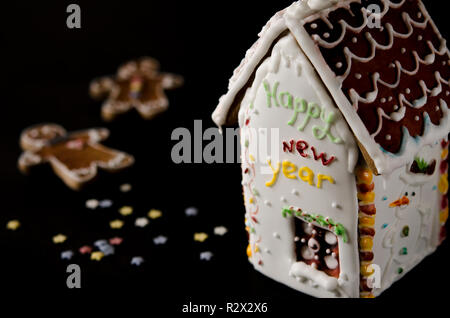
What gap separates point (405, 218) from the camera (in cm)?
334

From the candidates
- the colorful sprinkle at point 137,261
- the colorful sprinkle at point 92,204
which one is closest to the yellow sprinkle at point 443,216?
the colorful sprinkle at point 137,261

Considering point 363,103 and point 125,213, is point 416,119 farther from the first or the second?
point 125,213

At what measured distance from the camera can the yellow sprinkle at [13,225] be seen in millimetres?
4141

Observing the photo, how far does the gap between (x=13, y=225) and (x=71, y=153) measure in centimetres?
69

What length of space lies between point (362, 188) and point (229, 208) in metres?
1.25

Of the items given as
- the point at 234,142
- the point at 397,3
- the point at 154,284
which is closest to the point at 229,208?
the point at 234,142

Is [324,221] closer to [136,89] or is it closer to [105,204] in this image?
[105,204]

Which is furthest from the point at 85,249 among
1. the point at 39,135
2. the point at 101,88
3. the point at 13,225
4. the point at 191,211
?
the point at 101,88

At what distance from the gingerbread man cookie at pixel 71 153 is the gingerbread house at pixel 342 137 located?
52.5 inches

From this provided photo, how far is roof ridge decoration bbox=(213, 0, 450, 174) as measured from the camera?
2.89 metres

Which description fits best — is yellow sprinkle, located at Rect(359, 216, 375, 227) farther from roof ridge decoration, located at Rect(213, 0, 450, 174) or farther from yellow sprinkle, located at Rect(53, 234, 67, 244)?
yellow sprinkle, located at Rect(53, 234, 67, 244)

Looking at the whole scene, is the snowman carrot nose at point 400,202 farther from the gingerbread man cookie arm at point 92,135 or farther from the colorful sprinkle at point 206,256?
the gingerbread man cookie arm at point 92,135

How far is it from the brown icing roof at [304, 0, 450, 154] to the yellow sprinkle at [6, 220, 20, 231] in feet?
6.81

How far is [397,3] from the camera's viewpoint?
3.22 meters
